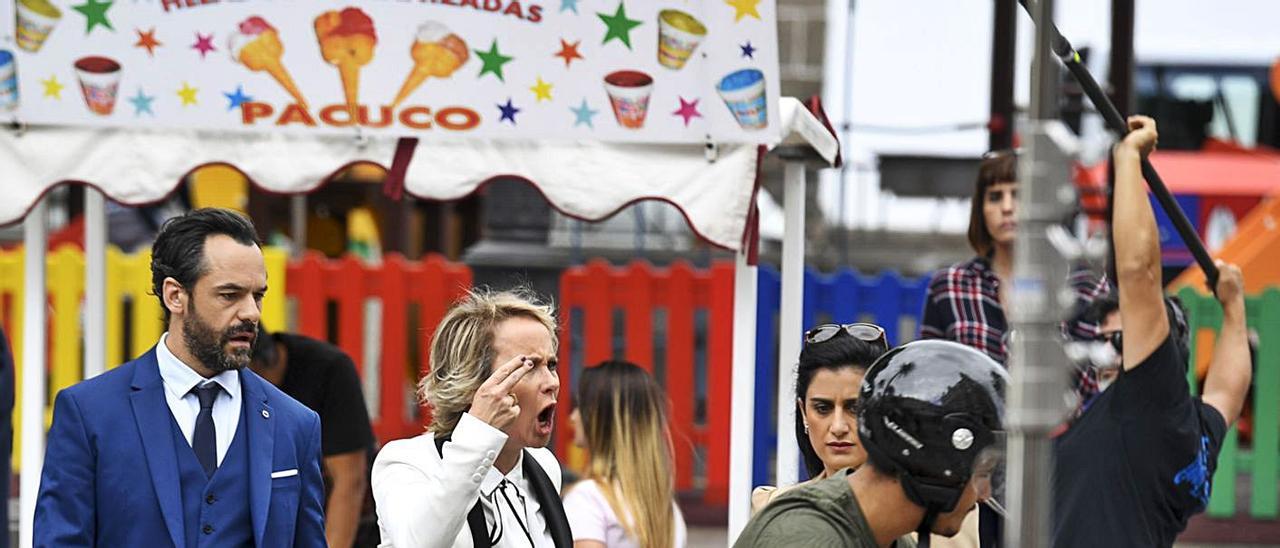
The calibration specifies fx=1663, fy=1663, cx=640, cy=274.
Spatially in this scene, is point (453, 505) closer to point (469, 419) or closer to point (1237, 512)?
point (469, 419)

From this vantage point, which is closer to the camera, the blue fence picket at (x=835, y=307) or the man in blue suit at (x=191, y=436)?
the man in blue suit at (x=191, y=436)

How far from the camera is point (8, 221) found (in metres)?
5.50

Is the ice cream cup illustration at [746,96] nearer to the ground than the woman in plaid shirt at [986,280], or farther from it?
farther from it

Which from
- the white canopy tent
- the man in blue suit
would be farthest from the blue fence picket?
the man in blue suit

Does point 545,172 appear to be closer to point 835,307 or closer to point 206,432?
point 206,432

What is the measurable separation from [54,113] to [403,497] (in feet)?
8.16

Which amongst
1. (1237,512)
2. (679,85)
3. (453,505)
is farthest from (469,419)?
(1237,512)

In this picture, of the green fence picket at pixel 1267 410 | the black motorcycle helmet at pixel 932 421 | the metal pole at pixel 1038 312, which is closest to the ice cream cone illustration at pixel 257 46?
the black motorcycle helmet at pixel 932 421

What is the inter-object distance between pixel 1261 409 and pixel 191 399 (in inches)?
300

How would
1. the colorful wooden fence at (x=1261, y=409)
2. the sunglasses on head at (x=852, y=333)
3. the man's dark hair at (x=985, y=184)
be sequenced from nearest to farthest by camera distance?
the sunglasses on head at (x=852, y=333) → the man's dark hair at (x=985, y=184) → the colorful wooden fence at (x=1261, y=409)

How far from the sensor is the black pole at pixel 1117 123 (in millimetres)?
3590

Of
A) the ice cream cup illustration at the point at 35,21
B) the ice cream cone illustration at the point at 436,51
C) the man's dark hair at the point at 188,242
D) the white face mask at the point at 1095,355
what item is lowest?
the white face mask at the point at 1095,355

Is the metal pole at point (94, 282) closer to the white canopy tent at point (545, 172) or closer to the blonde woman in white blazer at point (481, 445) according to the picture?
the white canopy tent at point (545, 172)

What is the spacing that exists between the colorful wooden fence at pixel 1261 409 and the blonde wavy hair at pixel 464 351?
6705mm
